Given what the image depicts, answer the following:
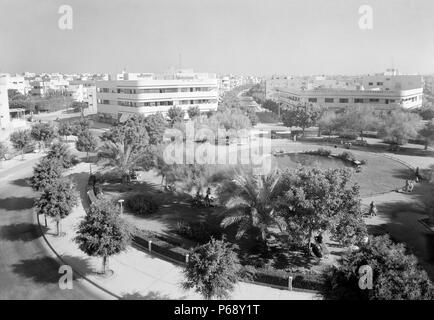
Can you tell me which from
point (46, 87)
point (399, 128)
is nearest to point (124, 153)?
point (399, 128)

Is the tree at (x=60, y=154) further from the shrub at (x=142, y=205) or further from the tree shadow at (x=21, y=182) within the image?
the shrub at (x=142, y=205)

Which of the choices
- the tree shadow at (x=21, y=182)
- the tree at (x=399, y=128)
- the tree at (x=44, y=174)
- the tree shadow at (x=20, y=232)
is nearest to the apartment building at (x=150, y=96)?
the tree shadow at (x=21, y=182)

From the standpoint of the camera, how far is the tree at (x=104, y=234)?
635 inches

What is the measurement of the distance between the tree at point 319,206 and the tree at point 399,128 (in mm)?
30102

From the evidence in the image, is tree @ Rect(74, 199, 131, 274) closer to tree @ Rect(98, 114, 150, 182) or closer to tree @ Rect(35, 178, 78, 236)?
tree @ Rect(35, 178, 78, 236)

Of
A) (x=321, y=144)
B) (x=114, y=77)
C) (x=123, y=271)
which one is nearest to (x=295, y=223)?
(x=123, y=271)

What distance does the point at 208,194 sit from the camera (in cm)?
2614

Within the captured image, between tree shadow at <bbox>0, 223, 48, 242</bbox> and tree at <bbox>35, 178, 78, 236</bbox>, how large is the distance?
5.43 feet

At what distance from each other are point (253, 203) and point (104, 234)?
24.4 ft

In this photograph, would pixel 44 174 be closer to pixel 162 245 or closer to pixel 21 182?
pixel 21 182

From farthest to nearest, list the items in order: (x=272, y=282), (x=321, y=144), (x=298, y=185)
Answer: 1. (x=321, y=144)
2. (x=298, y=185)
3. (x=272, y=282)

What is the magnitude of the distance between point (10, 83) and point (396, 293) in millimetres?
117205

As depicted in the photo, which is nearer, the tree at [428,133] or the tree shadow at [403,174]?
the tree shadow at [403,174]

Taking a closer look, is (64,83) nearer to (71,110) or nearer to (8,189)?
(71,110)
